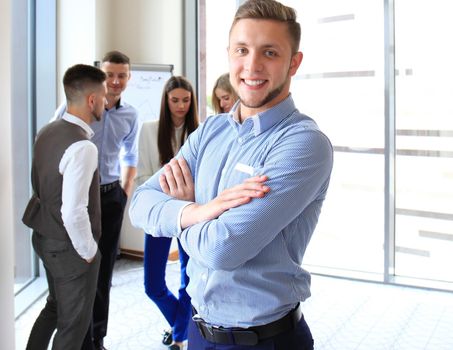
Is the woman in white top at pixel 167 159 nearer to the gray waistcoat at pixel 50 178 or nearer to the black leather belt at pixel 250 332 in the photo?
the gray waistcoat at pixel 50 178

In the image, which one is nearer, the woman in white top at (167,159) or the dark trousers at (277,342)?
the dark trousers at (277,342)

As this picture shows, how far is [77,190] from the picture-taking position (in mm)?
2432

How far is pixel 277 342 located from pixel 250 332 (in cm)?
9

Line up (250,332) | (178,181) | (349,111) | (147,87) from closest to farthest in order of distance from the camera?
(250,332)
(178,181)
(349,111)
(147,87)

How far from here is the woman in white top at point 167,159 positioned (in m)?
3.15

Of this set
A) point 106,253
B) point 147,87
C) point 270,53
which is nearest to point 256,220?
point 270,53

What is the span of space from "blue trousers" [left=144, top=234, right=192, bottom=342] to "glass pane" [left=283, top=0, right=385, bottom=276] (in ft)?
7.43

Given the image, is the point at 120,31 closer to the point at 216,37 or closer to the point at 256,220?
the point at 216,37

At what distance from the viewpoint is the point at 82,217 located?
246cm

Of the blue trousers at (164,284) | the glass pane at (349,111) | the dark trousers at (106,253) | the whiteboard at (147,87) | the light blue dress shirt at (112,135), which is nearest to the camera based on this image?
the blue trousers at (164,284)

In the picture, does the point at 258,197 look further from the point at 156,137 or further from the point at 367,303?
the point at 367,303

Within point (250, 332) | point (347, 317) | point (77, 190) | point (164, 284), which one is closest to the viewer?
point (250, 332)

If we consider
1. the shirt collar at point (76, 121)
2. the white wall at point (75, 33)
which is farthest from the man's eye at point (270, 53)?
the white wall at point (75, 33)

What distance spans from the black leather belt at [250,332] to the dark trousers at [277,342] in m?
0.01
